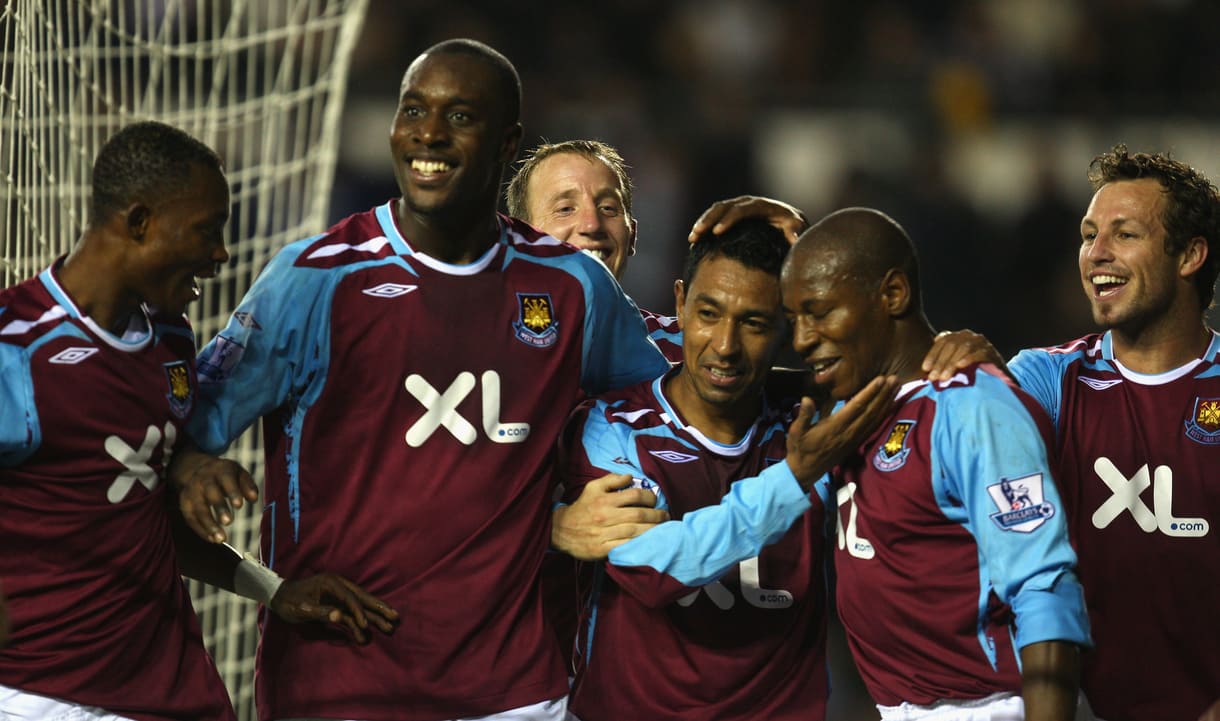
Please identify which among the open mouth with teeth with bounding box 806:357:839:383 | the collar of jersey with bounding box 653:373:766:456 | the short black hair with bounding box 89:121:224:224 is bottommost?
the collar of jersey with bounding box 653:373:766:456

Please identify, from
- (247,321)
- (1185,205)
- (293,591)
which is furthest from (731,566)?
(1185,205)

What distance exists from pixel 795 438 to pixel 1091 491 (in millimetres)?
1040

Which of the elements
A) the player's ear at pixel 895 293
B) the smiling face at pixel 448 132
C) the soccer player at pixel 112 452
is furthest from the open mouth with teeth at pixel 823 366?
the soccer player at pixel 112 452

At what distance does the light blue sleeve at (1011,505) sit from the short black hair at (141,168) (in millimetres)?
1749

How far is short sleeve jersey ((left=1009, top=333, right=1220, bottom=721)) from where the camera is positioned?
395 centimetres

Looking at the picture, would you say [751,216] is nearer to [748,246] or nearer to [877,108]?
[748,246]

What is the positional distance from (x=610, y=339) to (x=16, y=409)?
143 centimetres

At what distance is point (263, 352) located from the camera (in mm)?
3613

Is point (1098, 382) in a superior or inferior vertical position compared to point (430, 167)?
inferior

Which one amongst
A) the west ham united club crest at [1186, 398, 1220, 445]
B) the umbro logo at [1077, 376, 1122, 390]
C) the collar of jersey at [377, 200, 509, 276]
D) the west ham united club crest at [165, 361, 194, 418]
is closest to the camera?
the west ham united club crest at [165, 361, 194, 418]

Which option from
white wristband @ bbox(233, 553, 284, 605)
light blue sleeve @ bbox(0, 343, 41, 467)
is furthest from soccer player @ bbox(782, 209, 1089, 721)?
light blue sleeve @ bbox(0, 343, 41, 467)

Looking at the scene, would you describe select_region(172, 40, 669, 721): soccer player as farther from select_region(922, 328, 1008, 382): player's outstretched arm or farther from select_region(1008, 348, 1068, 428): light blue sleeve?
select_region(1008, 348, 1068, 428): light blue sleeve

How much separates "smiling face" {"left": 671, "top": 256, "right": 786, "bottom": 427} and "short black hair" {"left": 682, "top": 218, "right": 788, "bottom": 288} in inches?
0.8

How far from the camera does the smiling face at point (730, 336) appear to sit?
12.2 feet
